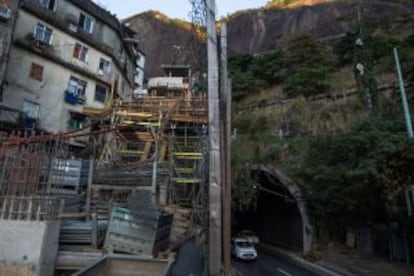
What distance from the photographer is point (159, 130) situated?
18203 millimetres

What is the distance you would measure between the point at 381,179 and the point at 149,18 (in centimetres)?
6186

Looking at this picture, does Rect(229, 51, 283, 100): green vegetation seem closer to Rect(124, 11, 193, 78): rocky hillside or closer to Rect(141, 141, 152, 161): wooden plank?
Rect(124, 11, 193, 78): rocky hillside

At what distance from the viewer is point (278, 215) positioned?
88.2 feet

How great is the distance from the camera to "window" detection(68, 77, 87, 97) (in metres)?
26.1

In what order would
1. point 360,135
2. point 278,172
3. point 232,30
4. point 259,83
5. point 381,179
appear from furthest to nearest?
point 232,30 → point 259,83 → point 278,172 → point 360,135 → point 381,179

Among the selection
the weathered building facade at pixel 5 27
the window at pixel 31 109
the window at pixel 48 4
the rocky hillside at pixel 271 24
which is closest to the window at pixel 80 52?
the window at pixel 48 4

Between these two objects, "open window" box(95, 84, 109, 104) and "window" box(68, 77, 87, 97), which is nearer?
"window" box(68, 77, 87, 97)

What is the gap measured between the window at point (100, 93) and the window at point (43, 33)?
16.7ft

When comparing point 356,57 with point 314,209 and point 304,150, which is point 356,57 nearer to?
point 304,150

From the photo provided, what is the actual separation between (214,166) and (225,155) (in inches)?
25.0

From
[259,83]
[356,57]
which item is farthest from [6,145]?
[259,83]

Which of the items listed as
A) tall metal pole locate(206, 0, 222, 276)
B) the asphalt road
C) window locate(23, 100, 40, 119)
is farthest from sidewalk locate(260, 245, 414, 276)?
window locate(23, 100, 40, 119)

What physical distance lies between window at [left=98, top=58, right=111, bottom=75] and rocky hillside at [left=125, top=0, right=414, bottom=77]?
19.3 m

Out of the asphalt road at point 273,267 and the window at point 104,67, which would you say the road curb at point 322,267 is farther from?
the window at point 104,67
